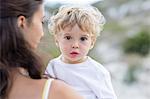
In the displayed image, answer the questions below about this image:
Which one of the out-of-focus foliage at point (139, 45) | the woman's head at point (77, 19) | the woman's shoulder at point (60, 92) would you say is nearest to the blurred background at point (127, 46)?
the out-of-focus foliage at point (139, 45)

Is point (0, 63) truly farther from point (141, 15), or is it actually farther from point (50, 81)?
point (141, 15)

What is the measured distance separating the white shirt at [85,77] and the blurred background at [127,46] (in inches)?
201

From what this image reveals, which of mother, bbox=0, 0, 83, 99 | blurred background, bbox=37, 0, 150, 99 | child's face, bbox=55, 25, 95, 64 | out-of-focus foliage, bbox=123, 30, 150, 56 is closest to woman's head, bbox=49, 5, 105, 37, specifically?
child's face, bbox=55, 25, 95, 64

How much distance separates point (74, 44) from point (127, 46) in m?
7.01

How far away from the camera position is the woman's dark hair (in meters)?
1.08

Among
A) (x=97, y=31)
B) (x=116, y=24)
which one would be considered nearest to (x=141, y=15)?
(x=116, y=24)

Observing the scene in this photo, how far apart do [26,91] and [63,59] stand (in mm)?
351

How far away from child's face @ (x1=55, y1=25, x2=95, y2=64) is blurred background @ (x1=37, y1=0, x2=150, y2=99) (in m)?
5.10

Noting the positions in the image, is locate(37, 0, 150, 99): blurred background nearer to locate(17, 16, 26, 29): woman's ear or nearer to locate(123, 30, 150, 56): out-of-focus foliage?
locate(123, 30, 150, 56): out-of-focus foliage

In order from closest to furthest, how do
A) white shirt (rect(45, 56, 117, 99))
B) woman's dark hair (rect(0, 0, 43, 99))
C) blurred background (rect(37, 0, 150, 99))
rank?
1. woman's dark hair (rect(0, 0, 43, 99))
2. white shirt (rect(45, 56, 117, 99))
3. blurred background (rect(37, 0, 150, 99))

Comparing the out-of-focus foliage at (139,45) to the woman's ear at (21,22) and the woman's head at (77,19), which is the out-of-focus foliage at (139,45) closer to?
the woman's head at (77,19)

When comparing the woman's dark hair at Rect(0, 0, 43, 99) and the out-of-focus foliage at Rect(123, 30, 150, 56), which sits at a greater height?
the woman's dark hair at Rect(0, 0, 43, 99)

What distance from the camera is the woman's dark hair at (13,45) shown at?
42.7 inches

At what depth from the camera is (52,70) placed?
1.42 m
